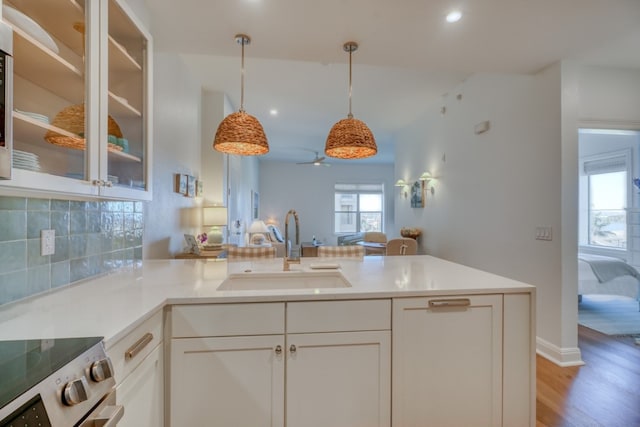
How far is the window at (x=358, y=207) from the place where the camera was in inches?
365

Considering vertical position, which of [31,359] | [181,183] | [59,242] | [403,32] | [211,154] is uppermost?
[403,32]

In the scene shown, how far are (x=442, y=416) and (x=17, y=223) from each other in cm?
200

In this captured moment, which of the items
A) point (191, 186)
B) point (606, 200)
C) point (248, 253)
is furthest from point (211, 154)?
point (606, 200)

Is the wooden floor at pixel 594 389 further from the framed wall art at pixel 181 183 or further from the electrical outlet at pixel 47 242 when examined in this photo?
the framed wall art at pixel 181 183

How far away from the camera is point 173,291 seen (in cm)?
137

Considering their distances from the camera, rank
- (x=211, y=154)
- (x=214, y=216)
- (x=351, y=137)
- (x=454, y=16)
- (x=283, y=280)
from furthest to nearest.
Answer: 1. (x=211, y=154)
2. (x=214, y=216)
3. (x=351, y=137)
4. (x=454, y=16)
5. (x=283, y=280)

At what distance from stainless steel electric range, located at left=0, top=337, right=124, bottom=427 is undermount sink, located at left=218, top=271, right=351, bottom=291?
0.89 metres

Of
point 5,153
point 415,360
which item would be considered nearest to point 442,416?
point 415,360

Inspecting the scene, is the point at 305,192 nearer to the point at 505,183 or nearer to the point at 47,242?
the point at 505,183

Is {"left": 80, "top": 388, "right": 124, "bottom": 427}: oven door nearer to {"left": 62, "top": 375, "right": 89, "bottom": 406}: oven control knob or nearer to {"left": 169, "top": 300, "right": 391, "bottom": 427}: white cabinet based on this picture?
{"left": 62, "top": 375, "right": 89, "bottom": 406}: oven control knob

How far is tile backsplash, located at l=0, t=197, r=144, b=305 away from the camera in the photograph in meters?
1.13

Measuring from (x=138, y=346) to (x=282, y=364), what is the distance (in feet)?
1.91

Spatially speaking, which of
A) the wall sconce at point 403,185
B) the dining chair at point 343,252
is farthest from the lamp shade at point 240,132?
the wall sconce at point 403,185

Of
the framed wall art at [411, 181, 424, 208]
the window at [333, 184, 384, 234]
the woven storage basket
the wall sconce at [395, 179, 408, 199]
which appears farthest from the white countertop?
the window at [333, 184, 384, 234]
